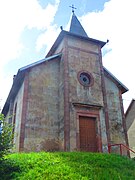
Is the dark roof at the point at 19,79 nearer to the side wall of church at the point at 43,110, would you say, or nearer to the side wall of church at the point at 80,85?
the side wall of church at the point at 43,110

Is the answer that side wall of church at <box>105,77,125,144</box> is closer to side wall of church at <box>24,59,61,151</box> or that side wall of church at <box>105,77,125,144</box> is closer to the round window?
the round window

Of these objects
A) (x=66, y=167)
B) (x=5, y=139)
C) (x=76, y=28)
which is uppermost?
(x=76, y=28)

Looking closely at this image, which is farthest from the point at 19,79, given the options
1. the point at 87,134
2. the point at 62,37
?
the point at 87,134

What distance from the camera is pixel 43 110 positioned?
14.1m

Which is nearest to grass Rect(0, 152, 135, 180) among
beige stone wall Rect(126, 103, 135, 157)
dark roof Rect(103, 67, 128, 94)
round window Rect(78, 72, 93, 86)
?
round window Rect(78, 72, 93, 86)

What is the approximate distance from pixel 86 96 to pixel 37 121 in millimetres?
3712

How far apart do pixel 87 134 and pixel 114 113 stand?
11.3ft

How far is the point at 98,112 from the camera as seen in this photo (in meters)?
14.8

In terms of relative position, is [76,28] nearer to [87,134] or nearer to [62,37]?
[62,37]

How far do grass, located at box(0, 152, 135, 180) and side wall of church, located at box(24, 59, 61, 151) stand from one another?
12.0 ft

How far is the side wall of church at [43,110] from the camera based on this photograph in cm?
1325

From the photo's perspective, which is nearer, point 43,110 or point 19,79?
point 43,110

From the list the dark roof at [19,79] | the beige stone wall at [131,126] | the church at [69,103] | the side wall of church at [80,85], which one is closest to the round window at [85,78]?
the church at [69,103]

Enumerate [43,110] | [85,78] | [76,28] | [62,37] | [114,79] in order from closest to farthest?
[43,110] → [85,78] → [62,37] → [114,79] → [76,28]
